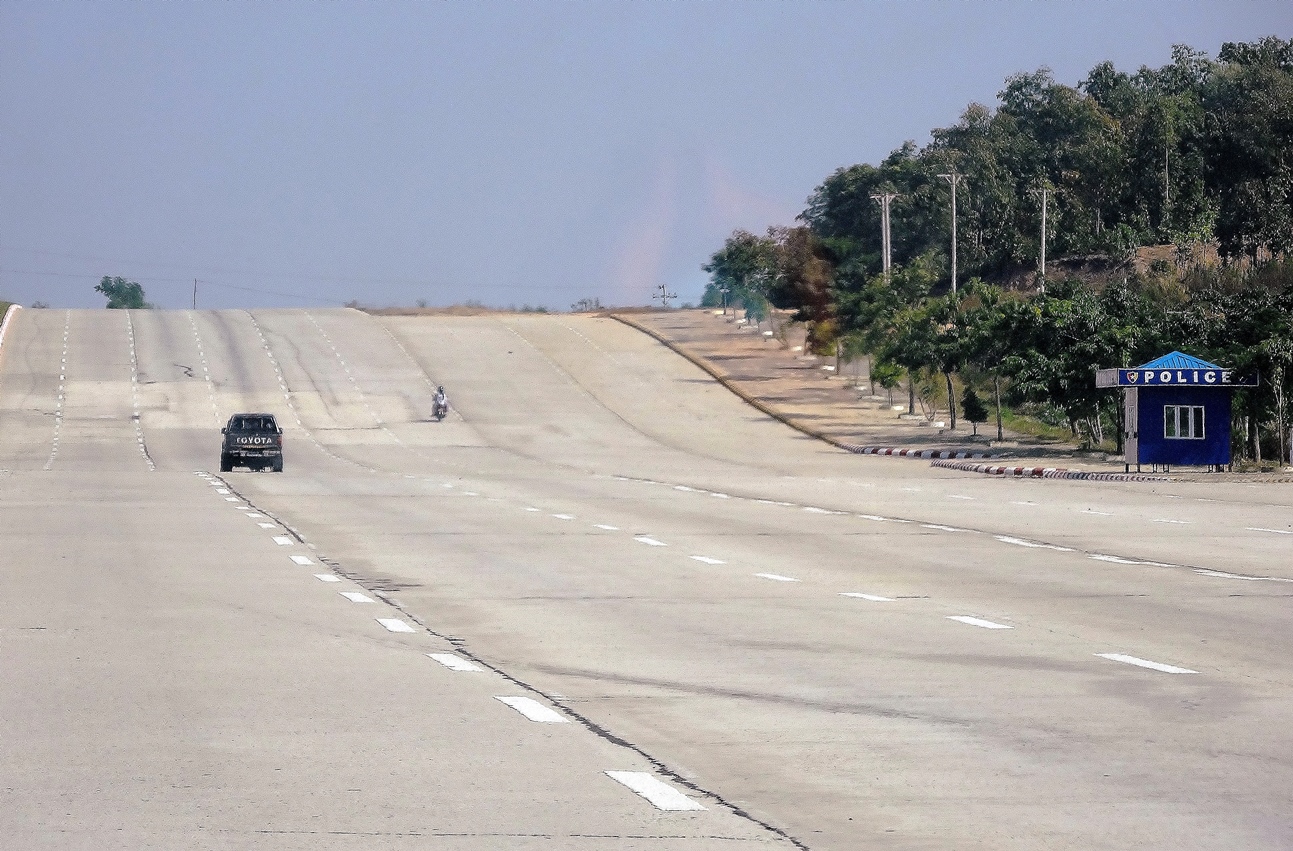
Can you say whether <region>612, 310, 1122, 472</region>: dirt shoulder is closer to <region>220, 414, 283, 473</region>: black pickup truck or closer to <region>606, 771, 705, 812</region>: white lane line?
<region>220, 414, 283, 473</region>: black pickup truck

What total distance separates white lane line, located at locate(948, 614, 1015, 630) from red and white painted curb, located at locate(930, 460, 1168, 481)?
30018mm

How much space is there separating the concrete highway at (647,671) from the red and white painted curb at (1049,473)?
1013 cm

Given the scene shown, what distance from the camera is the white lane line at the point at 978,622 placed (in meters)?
14.3

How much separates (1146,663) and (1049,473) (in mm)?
34591

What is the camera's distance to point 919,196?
357 feet

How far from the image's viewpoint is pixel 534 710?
10.3 m

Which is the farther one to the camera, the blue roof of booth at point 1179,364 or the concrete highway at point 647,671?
the blue roof of booth at point 1179,364

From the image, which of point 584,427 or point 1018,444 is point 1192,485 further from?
point 584,427

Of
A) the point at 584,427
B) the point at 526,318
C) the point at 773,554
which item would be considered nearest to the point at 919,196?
the point at 526,318

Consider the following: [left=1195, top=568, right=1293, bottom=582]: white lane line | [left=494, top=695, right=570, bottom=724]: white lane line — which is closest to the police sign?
[left=1195, top=568, right=1293, bottom=582]: white lane line

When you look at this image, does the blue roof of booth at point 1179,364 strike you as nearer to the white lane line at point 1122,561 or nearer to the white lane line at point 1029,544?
the white lane line at point 1029,544

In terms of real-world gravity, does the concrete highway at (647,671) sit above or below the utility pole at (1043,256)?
below

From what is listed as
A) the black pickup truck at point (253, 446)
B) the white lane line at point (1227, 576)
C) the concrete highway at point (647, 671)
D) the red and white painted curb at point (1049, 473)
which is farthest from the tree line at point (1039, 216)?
the white lane line at point (1227, 576)

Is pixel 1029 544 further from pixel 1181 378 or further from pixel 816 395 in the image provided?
pixel 816 395
